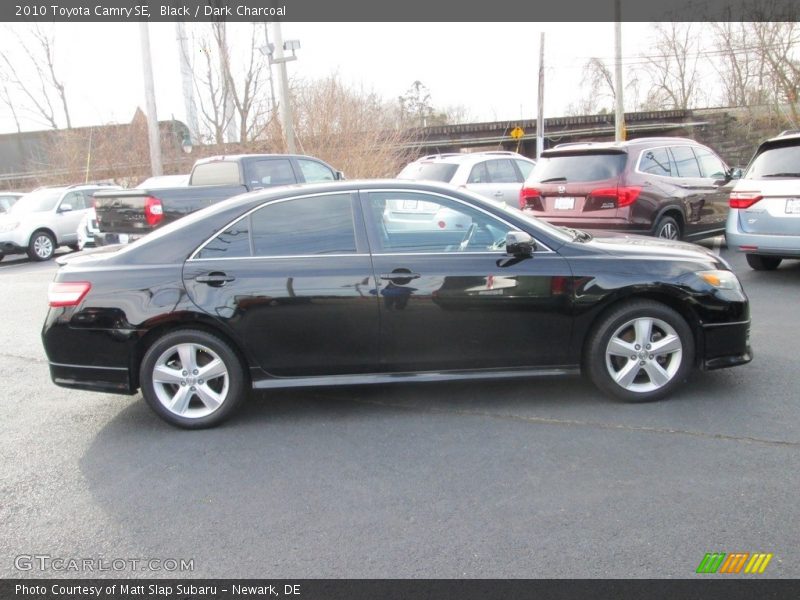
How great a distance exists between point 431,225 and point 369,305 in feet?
2.35

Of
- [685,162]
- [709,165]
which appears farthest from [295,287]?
[709,165]

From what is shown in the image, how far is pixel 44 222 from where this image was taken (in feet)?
50.6

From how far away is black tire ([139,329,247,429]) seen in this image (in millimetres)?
4520

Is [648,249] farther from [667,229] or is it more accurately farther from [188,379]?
[667,229]

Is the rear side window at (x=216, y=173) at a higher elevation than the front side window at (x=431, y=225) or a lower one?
higher

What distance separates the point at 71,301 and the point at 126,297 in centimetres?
38

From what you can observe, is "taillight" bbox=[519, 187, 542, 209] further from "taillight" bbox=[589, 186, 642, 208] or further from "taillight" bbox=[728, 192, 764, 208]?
"taillight" bbox=[728, 192, 764, 208]

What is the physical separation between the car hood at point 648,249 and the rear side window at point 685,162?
16.5ft

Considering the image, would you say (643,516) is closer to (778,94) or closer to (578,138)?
(778,94)

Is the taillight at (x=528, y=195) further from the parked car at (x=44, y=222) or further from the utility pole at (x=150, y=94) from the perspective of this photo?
the utility pole at (x=150, y=94)

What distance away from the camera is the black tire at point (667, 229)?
909 cm

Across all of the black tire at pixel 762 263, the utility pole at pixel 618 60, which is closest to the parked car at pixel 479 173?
the black tire at pixel 762 263

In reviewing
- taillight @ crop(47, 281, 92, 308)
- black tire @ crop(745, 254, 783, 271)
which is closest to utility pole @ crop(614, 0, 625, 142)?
black tire @ crop(745, 254, 783, 271)

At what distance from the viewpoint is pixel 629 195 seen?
28.4 ft
